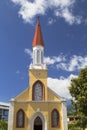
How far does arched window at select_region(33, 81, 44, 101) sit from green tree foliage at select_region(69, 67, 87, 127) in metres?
11.2

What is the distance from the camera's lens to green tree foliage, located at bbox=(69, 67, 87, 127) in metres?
30.1

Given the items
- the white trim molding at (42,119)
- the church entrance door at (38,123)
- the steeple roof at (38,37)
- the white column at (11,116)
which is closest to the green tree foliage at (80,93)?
the white trim molding at (42,119)

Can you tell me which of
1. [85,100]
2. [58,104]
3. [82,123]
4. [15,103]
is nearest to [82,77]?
[85,100]

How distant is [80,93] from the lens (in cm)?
3080

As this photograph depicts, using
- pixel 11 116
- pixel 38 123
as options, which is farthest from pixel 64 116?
pixel 11 116

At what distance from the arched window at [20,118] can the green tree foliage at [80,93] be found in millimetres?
12152

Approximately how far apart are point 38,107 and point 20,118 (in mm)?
3162

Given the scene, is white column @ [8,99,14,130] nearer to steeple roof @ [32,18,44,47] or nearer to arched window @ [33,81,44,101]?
arched window @ [33,81,44,101]

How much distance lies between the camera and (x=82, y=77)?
31.3m

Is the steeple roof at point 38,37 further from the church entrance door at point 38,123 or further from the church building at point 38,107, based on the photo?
the church entrance door at point 38,123

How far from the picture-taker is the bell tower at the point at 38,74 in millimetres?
42281

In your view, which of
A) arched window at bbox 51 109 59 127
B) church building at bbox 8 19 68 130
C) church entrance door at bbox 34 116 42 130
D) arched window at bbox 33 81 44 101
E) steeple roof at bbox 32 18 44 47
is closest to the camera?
church building at bbox 8 19 68 130

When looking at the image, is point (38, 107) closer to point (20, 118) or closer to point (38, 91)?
point (38, 91)

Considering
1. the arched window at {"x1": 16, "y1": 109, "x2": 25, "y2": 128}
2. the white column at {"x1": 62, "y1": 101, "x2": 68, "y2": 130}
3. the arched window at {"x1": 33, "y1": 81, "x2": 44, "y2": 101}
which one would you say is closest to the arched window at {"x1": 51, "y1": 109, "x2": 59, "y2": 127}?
the white column at {"x1": 62, "y1": 101, "x2": 68, "y2": 130}
